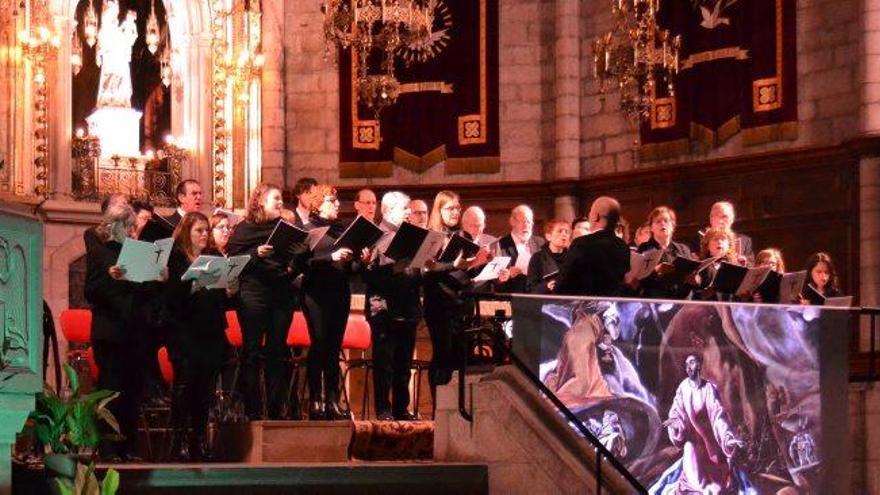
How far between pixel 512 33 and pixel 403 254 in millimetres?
7240

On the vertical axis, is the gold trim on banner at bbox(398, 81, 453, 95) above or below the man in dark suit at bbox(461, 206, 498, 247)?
above

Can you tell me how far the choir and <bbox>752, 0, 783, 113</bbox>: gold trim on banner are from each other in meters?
3.45

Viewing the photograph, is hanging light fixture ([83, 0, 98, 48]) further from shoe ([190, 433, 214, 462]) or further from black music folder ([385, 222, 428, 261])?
shoe ([190, 433, 214, 462])

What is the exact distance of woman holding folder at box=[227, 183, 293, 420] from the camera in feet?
37.8

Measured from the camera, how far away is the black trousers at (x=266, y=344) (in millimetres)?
11547

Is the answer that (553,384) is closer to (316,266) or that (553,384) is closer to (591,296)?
(591,296)

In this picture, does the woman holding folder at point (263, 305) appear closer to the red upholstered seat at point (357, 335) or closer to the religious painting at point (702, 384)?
the religious painting at point (702, 384)

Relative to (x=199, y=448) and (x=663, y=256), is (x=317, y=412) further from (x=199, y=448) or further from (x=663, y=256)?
(x=663, y=256)

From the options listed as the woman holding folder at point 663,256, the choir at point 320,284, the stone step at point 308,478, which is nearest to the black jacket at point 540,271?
the choir at point 320,284

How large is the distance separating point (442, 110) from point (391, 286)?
647 centimetres

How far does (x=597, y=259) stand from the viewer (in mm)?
11445

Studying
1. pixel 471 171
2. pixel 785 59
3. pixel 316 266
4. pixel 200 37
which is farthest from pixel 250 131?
pixel 316 266

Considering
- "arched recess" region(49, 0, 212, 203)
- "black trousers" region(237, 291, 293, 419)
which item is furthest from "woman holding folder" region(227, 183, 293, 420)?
"arched recess" region(49, 0, 212, 203)

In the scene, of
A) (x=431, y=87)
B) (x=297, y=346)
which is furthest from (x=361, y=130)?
(x=297, y=346)
